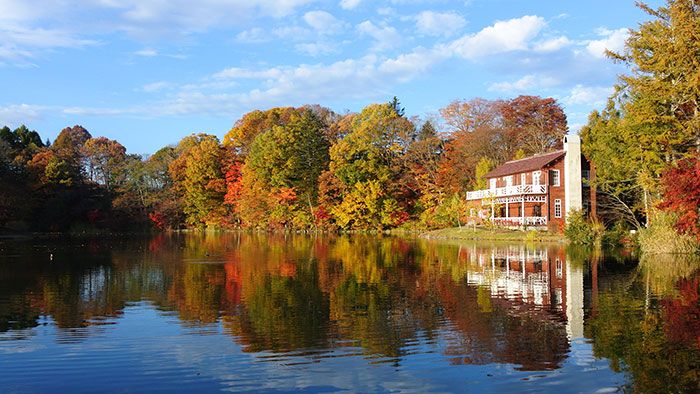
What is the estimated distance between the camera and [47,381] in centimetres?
786

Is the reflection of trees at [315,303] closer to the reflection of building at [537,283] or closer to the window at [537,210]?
the reflection of building at [537,283]

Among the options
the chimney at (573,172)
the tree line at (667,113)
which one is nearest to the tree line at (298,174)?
the chimney at (573,172)

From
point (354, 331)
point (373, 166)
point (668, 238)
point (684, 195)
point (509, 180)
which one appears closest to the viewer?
point (354, 331)

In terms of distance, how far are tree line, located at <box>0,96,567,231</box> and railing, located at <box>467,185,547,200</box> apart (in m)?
1.72

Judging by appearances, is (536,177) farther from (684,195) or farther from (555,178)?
→ (684,195)

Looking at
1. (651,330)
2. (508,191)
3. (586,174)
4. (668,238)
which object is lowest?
(651,330)

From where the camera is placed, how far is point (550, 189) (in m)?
43.7

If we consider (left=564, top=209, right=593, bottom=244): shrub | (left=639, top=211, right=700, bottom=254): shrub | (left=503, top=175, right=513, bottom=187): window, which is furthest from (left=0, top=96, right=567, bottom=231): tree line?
(left=639, top=211, right=700, bottom=254): shrub

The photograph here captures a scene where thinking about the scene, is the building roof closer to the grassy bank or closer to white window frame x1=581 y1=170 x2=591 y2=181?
white window frame x1=581 y1=170 x2=591 y2=181

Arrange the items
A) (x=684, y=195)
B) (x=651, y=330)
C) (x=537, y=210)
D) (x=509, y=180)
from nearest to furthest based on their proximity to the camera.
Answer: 1. (x=651, y=330)
2. (x=684, y=195)
3. (x=537, y=210)
4. (x=509, y=180)

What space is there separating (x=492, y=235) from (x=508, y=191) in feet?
17.9

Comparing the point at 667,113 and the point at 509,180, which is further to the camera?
the point at 509,180

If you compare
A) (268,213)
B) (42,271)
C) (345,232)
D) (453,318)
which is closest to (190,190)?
(268,213)

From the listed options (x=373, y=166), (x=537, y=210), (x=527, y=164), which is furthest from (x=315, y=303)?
(x=373, y=166)
